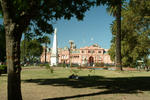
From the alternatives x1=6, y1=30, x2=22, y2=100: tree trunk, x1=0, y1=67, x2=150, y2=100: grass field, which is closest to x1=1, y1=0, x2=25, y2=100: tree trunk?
x1=6, y1=30, x2=22, y2=100: tree trunk

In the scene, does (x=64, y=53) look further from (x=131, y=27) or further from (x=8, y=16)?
(x=8, y=16)

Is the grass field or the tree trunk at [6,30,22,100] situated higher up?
the tree trunk at [6,30,22,100]

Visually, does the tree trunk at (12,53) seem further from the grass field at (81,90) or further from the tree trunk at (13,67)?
the grass field at (81,90)

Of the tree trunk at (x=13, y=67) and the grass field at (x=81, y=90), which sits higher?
the tree trunk at (x=13, y=67)

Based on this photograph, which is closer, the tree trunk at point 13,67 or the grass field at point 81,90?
the tree trunk at point 13,67

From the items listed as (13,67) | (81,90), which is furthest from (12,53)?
(81,90)

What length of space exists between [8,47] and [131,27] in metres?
23.0

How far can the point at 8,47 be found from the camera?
491cm

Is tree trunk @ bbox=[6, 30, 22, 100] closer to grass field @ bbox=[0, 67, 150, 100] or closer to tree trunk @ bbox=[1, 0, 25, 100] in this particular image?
tree trunk @ bbox=[1, 0, 25, 100]

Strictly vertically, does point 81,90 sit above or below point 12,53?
below

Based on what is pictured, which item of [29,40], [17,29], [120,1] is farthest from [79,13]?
[17,29]

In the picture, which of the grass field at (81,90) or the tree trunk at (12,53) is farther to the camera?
the grass field at (81,90)

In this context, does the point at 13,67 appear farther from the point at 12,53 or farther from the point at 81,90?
the point at 81,90

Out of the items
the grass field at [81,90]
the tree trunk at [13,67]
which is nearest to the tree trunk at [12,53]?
the tree trunk at [13,67]
